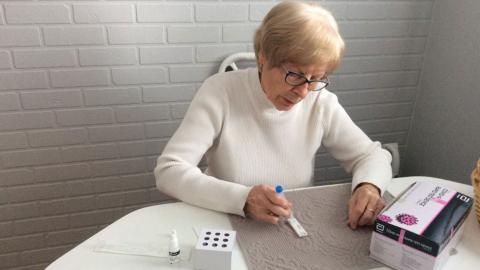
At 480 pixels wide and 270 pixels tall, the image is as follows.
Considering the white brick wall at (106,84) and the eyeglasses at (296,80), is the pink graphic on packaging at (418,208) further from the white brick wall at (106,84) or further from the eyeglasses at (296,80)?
the white brick wall at (106,84)

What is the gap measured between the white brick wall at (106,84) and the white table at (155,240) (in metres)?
0.77

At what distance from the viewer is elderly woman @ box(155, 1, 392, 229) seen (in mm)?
1099

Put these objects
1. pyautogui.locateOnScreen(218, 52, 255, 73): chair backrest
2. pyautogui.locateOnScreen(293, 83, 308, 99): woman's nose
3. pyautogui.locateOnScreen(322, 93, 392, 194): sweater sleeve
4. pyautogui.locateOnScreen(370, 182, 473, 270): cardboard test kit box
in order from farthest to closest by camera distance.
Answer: pyautogui.locateOnScreen(218, 52, 255, 73): chair backrest
pyautogui.locateOnScreen(322, 93, 392, 194): sweater sleeve
pyautogui.locateOnScreen(293, 83, 308, 99): woman's nose
pyautogui.locateOnScreen(370, 182, 473, 270): cardboard test kit box

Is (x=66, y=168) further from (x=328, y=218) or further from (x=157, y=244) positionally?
(x=328, y=218)

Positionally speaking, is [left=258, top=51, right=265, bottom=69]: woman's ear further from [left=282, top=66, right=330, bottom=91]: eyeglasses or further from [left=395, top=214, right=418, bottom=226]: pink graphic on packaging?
[left=395, top=214, right=418, bottom=226]: pink graphic on packaging

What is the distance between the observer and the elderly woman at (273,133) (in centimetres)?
110

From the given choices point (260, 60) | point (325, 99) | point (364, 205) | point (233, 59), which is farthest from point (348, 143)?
point (233, 59)

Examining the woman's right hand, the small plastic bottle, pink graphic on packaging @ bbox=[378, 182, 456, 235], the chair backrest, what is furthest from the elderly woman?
the chair backrest

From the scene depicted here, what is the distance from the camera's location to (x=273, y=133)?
131 cm

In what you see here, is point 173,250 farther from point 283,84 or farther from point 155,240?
point 283,84

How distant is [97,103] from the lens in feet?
5.67

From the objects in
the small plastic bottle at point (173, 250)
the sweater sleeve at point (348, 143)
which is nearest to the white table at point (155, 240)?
the small plastic bottle at point (173, 250)

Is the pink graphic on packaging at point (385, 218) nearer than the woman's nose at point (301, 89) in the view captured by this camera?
Yes

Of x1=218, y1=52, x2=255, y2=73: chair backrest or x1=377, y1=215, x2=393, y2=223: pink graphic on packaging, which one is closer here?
x1=377, y1=215, x2=393, y2=223: pink graphic on packaging
